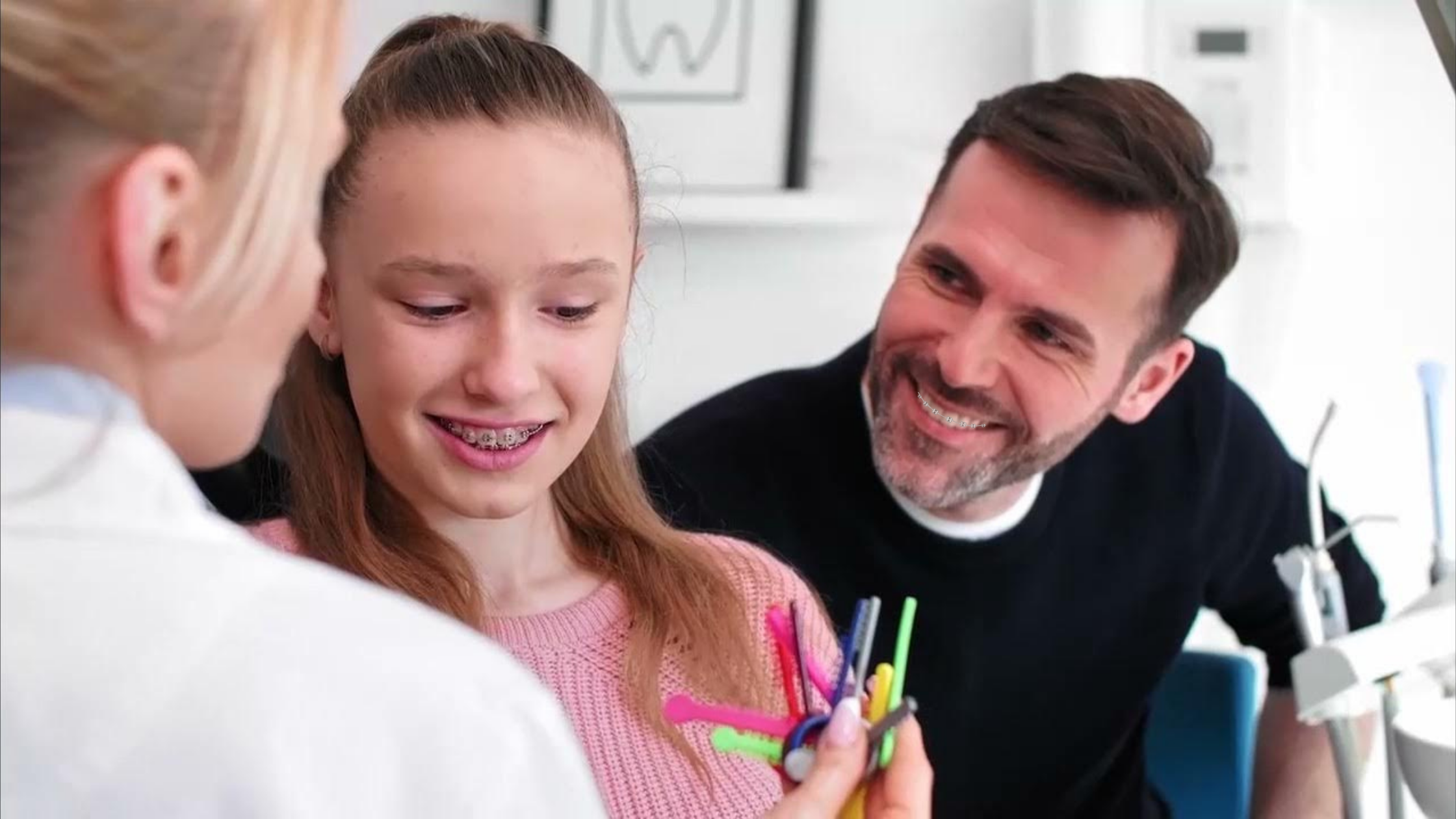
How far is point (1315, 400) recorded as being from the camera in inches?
74.6

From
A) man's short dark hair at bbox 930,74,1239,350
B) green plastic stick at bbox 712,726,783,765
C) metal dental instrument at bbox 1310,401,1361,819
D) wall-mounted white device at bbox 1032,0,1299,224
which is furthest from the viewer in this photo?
wall-mounted white device at bbox 1032,0,1299,224

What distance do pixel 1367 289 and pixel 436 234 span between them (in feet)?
4.29

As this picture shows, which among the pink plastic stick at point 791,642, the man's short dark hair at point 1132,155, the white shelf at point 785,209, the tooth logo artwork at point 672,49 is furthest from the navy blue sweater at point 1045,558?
the pink plastic stick at point 791,642

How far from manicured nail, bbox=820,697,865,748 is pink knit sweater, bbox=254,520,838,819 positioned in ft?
0.73

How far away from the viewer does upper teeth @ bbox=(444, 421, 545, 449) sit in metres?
0.95

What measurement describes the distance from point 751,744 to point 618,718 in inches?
10.6

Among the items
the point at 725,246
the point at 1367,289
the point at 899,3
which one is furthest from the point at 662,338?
the point at 1367,289

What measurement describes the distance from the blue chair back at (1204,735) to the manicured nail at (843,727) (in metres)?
0.96

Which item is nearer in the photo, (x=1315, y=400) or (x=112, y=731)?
(x=112, y=731)

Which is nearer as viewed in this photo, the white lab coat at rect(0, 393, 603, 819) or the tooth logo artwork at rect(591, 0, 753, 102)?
the white lab coat at rect(0, 393, 603, 819)

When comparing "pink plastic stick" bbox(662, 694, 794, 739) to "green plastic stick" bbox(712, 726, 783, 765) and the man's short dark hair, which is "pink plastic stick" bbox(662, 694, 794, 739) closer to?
"green plastic stick" bbox(712, 726, 783, 765)

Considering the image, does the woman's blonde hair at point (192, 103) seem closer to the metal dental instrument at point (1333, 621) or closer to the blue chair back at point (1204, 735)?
the metal dental instrument at point (1333, 621)

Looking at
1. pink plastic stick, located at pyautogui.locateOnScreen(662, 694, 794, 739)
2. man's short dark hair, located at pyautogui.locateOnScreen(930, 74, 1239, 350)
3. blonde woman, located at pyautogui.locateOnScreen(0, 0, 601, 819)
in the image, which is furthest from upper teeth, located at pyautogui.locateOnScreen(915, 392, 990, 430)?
blonde woman, located at pyautogui.locateOnScreen(0, 0, 601, 819)

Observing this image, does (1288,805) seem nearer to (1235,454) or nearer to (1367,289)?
(1235,454)
